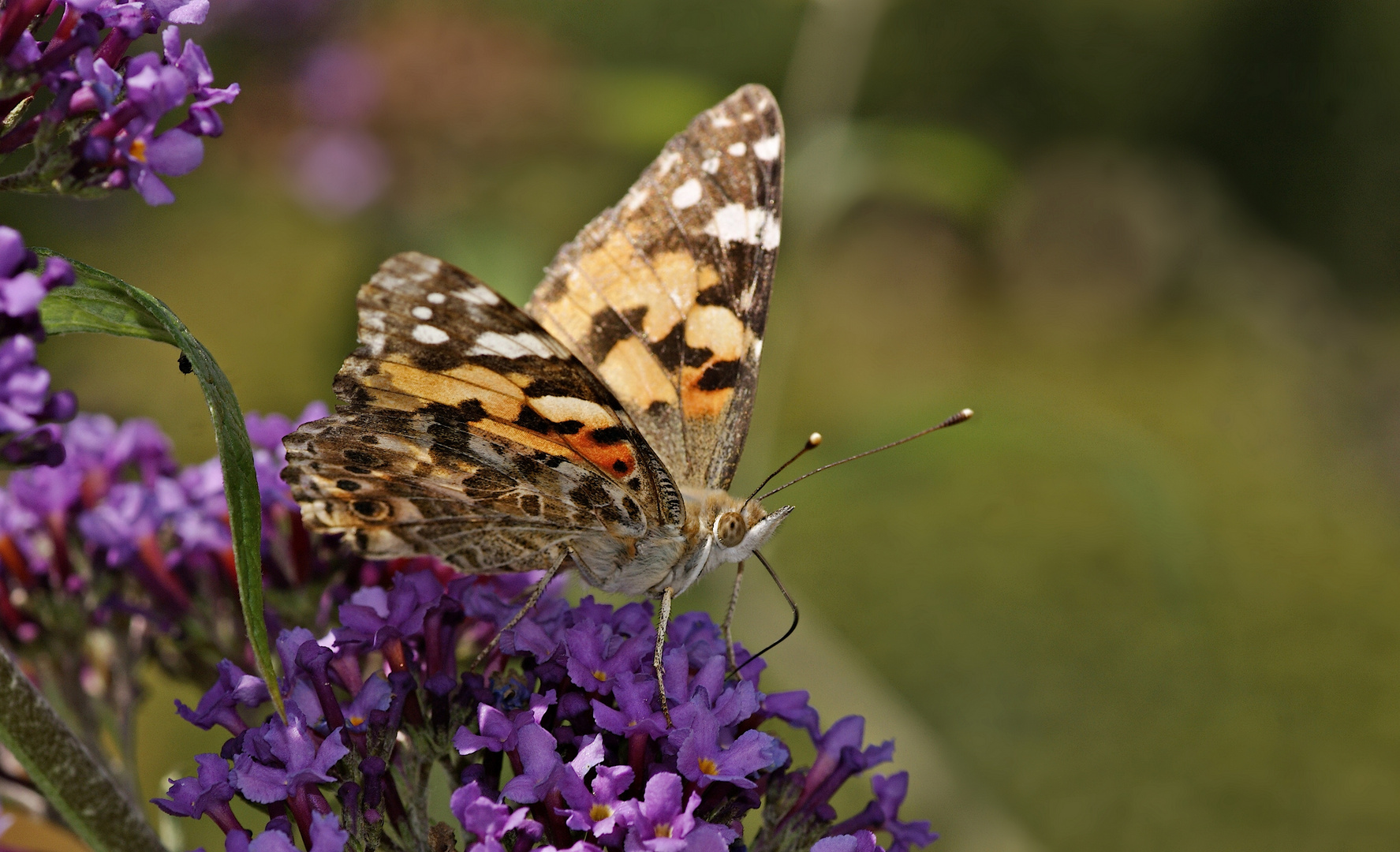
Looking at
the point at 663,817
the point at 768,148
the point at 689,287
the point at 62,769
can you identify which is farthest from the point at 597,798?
the point at 768,148

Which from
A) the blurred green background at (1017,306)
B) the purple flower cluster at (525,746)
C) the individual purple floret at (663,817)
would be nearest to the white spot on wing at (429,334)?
the purple flower cluster at (525,746)

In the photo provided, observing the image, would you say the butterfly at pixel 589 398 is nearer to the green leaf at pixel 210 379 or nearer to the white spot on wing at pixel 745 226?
the white spot on wing at pixel 745 226

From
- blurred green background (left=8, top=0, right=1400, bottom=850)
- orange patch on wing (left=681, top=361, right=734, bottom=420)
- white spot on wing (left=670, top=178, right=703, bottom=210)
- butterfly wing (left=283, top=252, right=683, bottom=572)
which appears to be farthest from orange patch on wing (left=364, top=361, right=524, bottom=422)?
blurred green background (left=8, top=0, right=1400, bottom=850)

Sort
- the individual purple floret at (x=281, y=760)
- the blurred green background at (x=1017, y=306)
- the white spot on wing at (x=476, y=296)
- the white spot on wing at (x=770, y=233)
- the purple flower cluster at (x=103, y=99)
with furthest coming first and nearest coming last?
1. the blurred green background at (x=1017, y=306)
2. the white spot on wing at (x=770, y=233)
3. the white spot on wing at (x=476, y=296)
4. the individual purple floret at (x=281, y=760)
5. the purple flower cluster at (x=103, y=99)

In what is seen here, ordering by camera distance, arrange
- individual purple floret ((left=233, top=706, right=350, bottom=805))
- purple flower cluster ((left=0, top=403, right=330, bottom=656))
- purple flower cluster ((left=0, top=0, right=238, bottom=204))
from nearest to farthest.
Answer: purple flower cluster ((left=0, top=0, right=238, bottom=204))
individual purple floret ((left=233, top=706, right=350, bottom=805))
purple flower cluster ((left=0, top=403, right=330, bottom=656))

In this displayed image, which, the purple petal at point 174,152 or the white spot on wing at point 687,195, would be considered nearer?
the purple petal at point 174,152

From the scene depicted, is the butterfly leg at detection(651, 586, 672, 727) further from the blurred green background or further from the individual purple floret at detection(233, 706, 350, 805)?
the blurred green background
